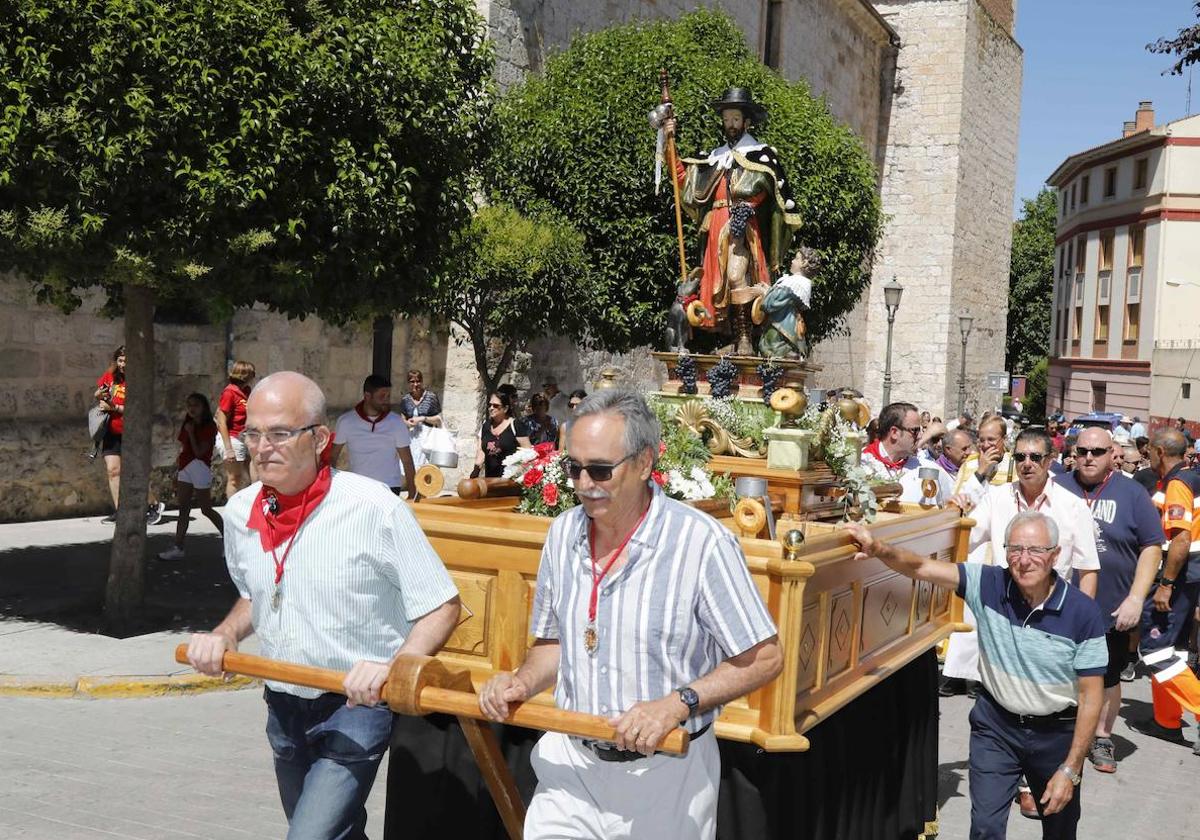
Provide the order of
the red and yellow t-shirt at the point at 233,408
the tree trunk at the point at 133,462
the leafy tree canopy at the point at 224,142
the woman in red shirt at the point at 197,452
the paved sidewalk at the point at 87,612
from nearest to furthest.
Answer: the leafy tree canopy at the point at 224,142 < the paved sidewalk at the point at 87,612 < the tree trunk at the point at 133,462 < the woman in red shirt at the point at 197,452 < the red and yellow t-shirt at the point at 233,408

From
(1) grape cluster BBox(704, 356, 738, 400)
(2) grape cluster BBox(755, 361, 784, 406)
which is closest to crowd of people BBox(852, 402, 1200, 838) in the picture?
(2) grape cluster BBox(755, 361, 784, 406)

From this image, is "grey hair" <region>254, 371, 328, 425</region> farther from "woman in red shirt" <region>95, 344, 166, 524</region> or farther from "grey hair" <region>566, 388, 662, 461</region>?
"woman in red shirt" <region>95, 344, 166, 524</region>

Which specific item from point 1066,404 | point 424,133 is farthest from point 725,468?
point 1066,404

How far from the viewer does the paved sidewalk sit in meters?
7.42

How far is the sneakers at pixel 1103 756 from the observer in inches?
282

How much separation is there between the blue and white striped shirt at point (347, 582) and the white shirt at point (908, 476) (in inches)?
133

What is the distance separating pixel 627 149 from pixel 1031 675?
14277 millimetres

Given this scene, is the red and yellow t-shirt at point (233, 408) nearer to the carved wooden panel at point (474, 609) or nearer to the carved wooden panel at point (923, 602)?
the carved wooden panel at point (923, 602)

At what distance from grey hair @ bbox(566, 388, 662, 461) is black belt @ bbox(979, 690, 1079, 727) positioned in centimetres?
217

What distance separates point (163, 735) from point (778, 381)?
3562mm

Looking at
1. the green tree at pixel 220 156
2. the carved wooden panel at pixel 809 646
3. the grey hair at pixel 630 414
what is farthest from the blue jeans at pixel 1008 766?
the green tree at pixel 220 156

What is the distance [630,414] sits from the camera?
310 centimetres

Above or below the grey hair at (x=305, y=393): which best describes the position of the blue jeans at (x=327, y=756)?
below

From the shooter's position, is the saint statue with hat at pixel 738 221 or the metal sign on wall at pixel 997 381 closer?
the saint statue with hat at pixel 738 221
